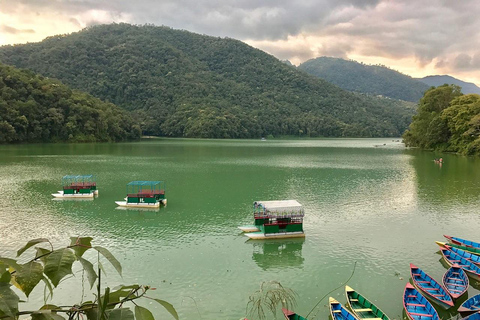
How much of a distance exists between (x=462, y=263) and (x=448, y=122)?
57.7 m

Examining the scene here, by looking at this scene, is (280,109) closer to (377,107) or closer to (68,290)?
(377,107)

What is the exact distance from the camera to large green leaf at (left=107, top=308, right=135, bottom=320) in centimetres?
188

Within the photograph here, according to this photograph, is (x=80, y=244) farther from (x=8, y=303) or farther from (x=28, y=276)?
(x=8, y=303)

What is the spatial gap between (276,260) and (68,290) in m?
8.88

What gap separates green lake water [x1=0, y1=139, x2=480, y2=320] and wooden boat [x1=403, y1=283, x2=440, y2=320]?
579mm

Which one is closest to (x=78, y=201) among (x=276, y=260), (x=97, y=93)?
(x=276, y=260)

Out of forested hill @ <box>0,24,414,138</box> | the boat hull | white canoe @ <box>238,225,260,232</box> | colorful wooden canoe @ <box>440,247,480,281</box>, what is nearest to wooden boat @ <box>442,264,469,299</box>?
colorful wooden canoe @ <box>440,247,480,281</box>

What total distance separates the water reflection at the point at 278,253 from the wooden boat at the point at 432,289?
4769 millimetres

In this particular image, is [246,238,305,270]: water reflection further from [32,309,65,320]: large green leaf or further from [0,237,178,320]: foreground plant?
[32,309,65,320]: large green leaf

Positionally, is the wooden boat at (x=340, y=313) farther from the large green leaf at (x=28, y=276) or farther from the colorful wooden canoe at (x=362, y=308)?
the large green leaf at (x=28, y=276)

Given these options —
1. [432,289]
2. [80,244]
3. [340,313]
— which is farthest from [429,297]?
[80,244]

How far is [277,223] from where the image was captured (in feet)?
63.8

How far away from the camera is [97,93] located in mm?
145750

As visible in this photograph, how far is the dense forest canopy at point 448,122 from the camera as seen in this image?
2304 inches
